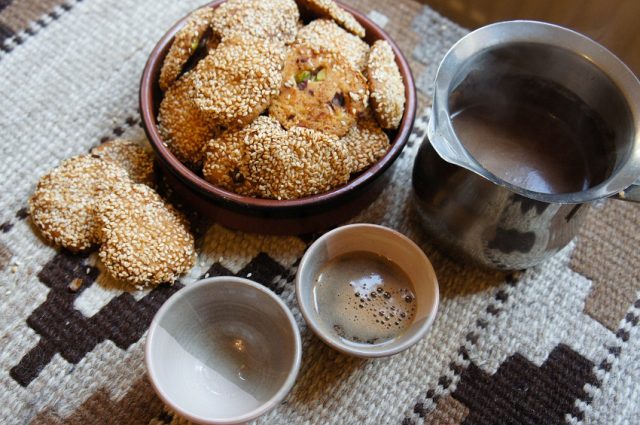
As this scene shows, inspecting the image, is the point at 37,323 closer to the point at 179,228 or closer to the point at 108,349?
the point at 108,349

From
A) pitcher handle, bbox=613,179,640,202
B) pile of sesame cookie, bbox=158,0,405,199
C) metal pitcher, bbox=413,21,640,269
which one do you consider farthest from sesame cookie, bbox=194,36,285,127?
pitcher handle, bbox=613,179,640,202

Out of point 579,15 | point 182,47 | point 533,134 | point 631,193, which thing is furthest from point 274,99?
point 579,15

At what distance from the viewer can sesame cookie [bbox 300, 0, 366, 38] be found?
0.98 m

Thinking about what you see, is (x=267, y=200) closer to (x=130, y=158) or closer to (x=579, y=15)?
(x=130, y=158)

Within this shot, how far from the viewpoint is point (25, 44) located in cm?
114

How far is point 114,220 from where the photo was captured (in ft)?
2.98

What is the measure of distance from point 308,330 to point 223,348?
0.43ft

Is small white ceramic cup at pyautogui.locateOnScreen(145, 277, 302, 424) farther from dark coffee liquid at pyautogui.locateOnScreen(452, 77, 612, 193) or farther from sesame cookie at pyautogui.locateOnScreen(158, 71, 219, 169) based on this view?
dark coffee liquid at pyautogui.locateOnScreen(452, 77, 612, 193)

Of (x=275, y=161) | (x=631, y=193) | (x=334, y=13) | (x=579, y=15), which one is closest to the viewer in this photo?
(x=631, y=193)

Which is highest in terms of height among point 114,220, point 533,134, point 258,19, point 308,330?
point 258,19

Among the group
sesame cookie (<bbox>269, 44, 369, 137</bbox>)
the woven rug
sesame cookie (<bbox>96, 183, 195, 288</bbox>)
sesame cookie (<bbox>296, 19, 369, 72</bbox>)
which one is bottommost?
the woven rug

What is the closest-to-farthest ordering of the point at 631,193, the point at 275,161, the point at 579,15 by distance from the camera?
the point at 631,193 < the point at 275,161 < the point at 579,15

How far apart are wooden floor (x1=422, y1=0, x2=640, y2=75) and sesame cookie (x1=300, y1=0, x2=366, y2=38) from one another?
354 millimetres

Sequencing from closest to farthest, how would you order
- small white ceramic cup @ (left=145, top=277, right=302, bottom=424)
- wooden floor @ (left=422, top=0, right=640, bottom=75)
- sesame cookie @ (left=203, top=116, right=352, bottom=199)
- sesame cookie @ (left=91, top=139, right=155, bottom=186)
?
small white ceramic cup @ (left=145, top=277, right=302, bottom=424) → sesame cookie @ (left=203, top=116, right=352, bottom=199) → sesame cookie @ (left=91, top=139, right=155, bottom=186) → wooden floor @ (left=422, top=0, right=640, bottom=75)
